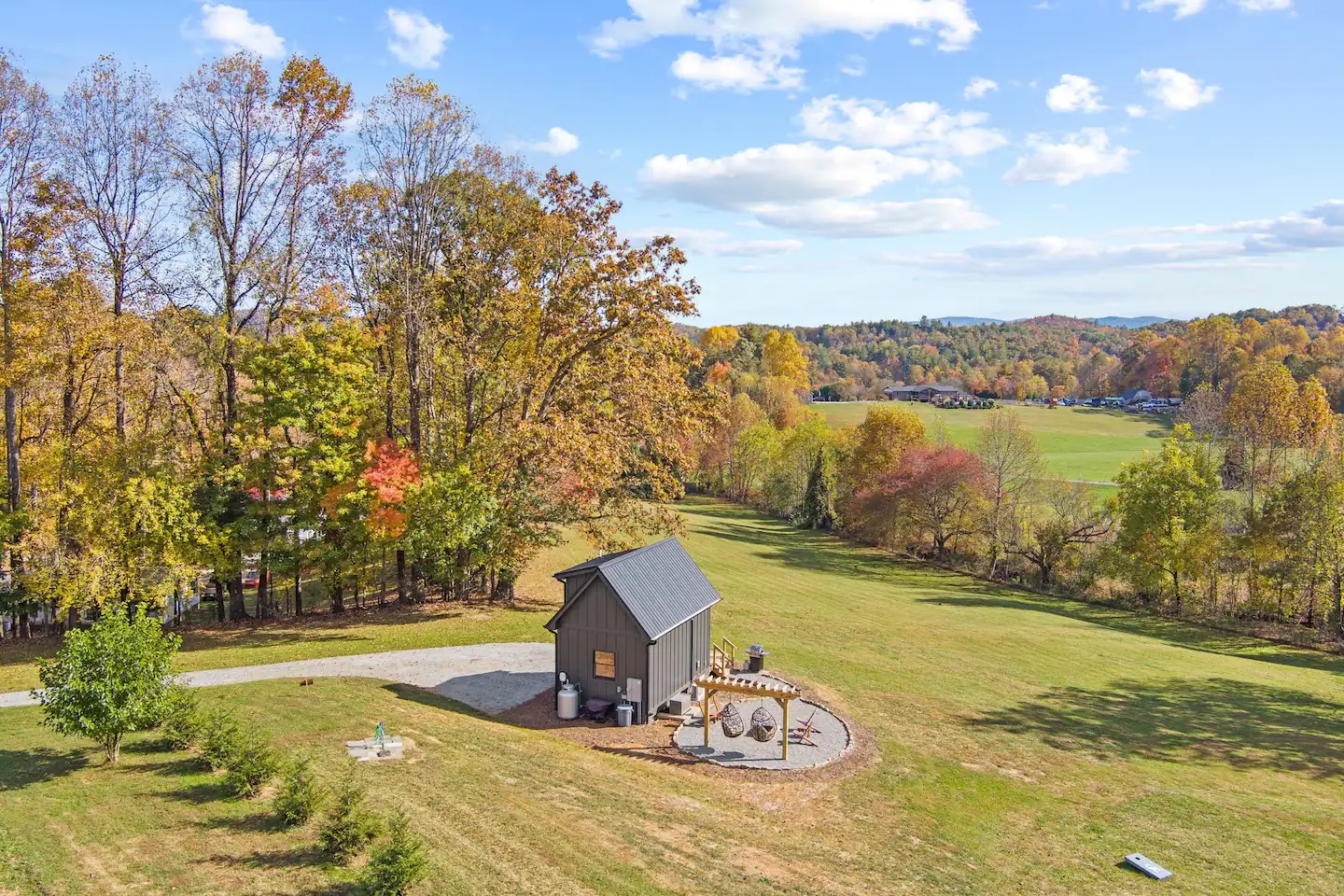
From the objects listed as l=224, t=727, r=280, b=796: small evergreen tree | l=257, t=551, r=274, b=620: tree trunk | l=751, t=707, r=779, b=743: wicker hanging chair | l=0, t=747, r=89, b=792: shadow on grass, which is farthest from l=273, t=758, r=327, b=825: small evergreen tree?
l=257, t=551, r=274, b=620: tree trunk

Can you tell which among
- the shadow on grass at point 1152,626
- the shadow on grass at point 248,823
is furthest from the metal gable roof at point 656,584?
the shadow on grass at point 1152,626

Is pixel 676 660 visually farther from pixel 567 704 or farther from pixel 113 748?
pixel 113 748

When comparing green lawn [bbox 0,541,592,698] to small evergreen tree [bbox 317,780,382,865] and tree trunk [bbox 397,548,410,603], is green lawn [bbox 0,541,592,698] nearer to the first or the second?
tree trunk [bbox 397,548,410,603]

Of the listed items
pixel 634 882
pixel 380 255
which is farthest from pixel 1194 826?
pixel 380 255

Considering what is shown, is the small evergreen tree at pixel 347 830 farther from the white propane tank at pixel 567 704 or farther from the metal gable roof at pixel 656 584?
the metal gable roof at pixel 656 584

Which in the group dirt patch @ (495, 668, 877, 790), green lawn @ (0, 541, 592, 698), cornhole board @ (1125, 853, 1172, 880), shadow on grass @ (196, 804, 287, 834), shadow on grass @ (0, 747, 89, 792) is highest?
shadow on grass @ (0, 747, 89, 792)

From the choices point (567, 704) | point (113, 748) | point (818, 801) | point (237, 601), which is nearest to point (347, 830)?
point (113, 748)
